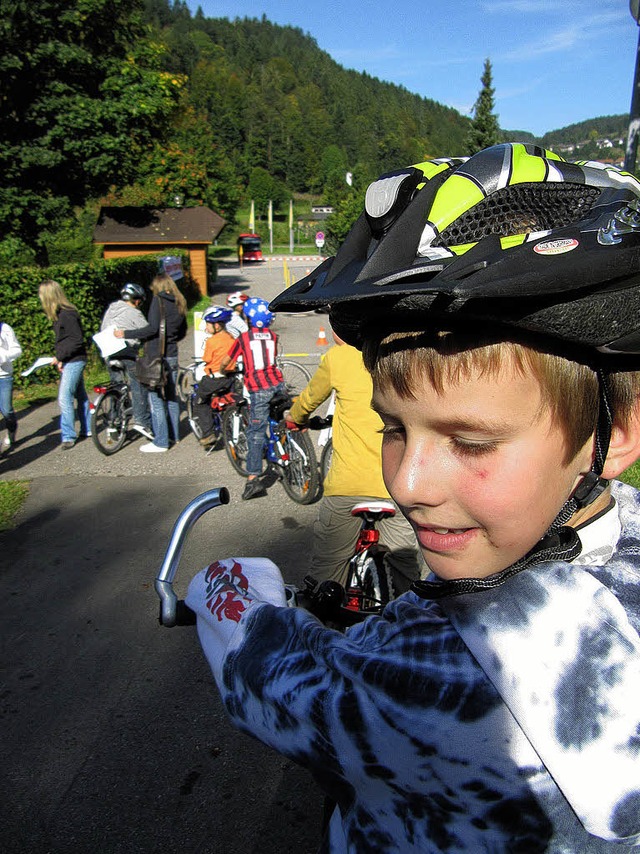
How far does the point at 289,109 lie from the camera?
4865 inches

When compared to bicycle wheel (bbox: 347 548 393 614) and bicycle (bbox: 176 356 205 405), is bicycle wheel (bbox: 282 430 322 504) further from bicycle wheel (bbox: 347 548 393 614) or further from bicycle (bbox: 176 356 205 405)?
bicycle (bbox: 176 356 205 405)

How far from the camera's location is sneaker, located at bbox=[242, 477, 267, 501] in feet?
23.1

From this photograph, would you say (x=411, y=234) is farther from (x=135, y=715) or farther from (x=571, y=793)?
(x=135, y=715)

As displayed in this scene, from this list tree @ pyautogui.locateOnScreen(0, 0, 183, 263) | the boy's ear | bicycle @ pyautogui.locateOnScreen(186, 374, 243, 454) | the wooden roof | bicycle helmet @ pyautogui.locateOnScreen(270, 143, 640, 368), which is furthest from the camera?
the wooden roof

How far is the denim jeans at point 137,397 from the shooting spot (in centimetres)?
872

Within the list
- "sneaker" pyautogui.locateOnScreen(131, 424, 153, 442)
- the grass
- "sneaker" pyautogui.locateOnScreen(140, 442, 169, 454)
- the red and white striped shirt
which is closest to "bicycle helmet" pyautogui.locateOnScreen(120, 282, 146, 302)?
"sneaker" pyautogui.locateOnScreen(131, 424, 153, 442)

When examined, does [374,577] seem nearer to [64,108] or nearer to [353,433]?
[353,433]

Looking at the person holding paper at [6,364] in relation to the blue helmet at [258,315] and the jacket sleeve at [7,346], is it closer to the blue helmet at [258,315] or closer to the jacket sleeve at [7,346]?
the jacket sleeve at [7,346]

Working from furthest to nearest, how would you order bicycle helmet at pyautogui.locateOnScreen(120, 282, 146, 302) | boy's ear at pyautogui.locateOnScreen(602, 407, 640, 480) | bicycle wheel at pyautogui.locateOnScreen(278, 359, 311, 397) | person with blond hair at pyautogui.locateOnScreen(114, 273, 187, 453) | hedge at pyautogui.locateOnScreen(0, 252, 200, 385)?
hedge at pyautogui.locateOnScreen(0, 252, 200, 385) < bicycle wheel at pyautogui.locateOnScreen(278, 359, 311, 397) < bicycle helmet at pyautogui.locateOnScreen(120, 282, 146, 302) < person with blond hair at pyautogui.locateOnScreen(114, 273, 187, 453) < boy's ear at pyautogui.locateOnScreen(602, 407, 640, 480)

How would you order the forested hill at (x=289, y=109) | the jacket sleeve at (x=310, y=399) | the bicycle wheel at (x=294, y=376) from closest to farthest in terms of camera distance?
the jacket sleeve at (x=310, y=399) → the bicycle wheel at (x=294, y=376) → the forested hill at (x=289, y=109)

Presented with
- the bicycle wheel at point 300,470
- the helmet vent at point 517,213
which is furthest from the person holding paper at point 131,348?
the helmet vent at point 517,213

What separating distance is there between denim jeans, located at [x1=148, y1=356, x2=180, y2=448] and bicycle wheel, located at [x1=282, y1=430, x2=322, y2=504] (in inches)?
91.7

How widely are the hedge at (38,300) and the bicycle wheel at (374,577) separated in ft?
33.5

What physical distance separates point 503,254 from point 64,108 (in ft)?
77.1
